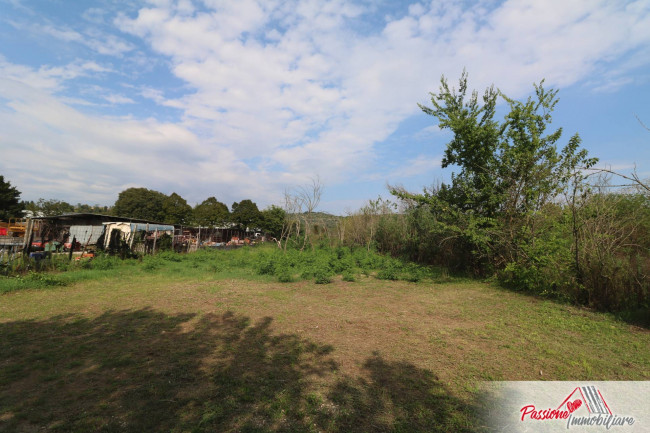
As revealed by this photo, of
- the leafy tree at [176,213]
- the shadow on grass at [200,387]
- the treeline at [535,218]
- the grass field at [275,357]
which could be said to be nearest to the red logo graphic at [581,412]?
the grass field at [275,357]

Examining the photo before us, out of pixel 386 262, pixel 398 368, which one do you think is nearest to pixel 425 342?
pixel 398 368

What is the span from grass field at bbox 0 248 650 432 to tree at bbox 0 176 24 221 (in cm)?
2793

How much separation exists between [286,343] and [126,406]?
189 centimetres

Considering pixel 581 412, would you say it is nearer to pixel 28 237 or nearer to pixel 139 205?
pixel 28 237

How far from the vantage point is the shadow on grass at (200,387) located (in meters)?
2.28

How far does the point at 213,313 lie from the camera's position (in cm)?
533

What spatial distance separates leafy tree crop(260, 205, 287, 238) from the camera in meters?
26.1

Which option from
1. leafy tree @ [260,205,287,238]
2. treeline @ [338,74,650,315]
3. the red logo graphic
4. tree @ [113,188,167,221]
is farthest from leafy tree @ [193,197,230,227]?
the red logo graphic

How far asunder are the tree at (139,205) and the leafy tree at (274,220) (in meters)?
14.0

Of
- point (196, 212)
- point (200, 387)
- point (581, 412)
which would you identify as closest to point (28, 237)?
point (200, 387)

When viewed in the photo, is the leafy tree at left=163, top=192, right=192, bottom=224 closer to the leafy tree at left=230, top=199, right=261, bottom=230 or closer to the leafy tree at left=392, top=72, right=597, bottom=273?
the leafy tree at left=230, top=199, right=261, bottom=230

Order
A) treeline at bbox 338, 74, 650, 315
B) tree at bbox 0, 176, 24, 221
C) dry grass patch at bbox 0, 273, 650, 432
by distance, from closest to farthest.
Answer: dry grass patch at bbox 0, 273, 650, 432 → treeline at bbox 338, 74, 650, 315 → tree at bbox 0, 176, 24, 221

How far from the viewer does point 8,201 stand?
2650 centimetres

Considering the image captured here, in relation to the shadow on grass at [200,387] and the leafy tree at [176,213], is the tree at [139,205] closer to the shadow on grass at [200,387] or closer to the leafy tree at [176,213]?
the leafy tree at [176,213]
